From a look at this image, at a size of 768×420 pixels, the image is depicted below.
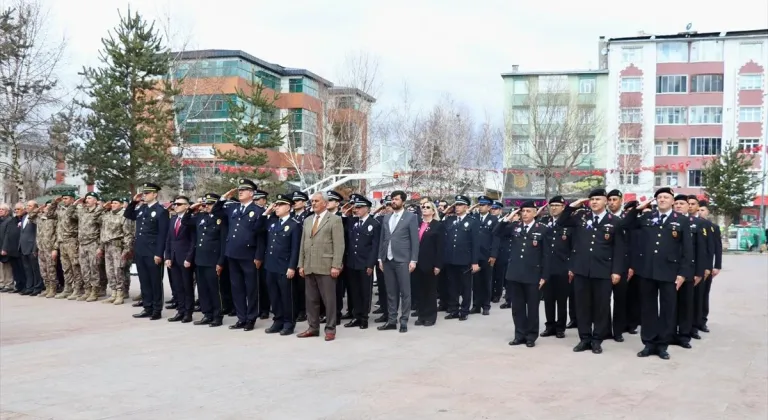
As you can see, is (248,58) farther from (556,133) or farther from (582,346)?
(582,346)

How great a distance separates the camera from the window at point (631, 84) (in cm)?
4559

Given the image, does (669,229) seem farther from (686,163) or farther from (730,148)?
(686,163)

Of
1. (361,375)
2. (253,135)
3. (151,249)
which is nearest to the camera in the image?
(361,375)

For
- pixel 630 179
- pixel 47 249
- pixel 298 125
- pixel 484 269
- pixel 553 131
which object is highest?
pixel 298 125

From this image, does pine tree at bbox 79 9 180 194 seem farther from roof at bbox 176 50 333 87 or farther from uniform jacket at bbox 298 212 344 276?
uniform jacket at bbox 298 212 344 276

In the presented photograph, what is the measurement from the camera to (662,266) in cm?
734

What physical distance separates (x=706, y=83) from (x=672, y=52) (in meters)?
3.12

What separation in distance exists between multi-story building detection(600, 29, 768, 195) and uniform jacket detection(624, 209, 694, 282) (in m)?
38.0

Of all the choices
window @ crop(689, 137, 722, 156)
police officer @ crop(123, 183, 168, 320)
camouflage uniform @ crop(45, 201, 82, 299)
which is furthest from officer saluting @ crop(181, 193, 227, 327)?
window @ crop(689, 137, 722, 156)

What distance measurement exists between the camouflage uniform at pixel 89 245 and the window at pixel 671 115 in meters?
41.9

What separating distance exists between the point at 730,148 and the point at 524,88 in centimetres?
1460

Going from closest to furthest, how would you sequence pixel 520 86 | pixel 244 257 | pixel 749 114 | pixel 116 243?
pixel 244 257 → pixel 116 243 → pixel 749 114 → pixel 520 86

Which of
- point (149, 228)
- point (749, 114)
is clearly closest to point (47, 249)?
point (149, 228)

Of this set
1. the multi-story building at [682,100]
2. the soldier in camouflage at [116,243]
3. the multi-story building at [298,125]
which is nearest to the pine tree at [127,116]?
the multi-story building at [298,125]
